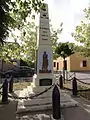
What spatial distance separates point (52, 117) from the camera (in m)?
7.28

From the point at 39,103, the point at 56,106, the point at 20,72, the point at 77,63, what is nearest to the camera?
the point at 56,106

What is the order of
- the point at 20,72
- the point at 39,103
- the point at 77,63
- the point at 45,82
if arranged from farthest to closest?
1. the point at 77,63
2. the point at 20,72
3. the point at 45,82
4. the point at 39,103

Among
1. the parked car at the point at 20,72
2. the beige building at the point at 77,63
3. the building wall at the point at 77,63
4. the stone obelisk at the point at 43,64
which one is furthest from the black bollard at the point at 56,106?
the building wall at the point at 77,63

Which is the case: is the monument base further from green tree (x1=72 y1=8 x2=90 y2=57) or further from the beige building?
the beige building

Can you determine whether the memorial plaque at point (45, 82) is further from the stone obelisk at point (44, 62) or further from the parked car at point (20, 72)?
the parked car at point (20, 72)

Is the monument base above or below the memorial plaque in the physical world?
below

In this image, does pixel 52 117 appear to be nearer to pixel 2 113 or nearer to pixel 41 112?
pixel 41 112

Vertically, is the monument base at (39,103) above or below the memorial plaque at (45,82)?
below

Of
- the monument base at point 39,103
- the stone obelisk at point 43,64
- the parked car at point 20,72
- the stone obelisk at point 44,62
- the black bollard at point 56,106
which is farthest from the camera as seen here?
the parked car at point 20,72

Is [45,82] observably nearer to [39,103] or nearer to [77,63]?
[39,103]

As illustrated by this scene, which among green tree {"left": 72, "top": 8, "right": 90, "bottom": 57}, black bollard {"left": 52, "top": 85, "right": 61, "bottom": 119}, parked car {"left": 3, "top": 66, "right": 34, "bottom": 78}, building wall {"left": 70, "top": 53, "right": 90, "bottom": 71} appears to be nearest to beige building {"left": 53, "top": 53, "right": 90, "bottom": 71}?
building wall {"left": 70, "top": 53, "right": 90, "bottom": 71}

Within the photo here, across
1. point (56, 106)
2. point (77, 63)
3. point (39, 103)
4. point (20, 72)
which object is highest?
point (77, 63)

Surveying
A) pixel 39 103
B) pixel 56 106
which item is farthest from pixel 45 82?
pixel 56 106

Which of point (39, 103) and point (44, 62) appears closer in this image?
point (39, 103)
